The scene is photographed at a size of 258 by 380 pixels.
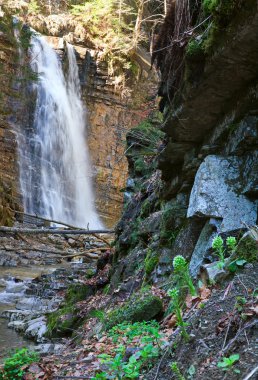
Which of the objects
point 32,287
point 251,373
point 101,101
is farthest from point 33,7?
point 251,373

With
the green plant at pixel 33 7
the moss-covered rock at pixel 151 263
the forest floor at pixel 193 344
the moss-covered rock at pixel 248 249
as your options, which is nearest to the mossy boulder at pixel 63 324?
the moss-covered rock at pixel 151 263

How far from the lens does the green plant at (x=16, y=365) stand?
3.48 m

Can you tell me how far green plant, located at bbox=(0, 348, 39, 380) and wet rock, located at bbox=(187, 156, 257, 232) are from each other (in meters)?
2.08

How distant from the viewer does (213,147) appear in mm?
4699

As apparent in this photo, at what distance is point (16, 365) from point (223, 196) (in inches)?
96.3

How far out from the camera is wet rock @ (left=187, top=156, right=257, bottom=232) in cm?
397

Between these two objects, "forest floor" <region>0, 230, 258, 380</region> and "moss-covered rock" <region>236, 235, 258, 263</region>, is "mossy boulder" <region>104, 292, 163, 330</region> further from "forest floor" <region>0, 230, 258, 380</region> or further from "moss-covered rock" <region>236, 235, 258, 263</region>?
"moss-covered rock" <region>236, 235, 258, 263</region>

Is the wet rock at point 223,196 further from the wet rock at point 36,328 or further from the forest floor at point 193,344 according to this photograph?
the wet rock at point 36,328

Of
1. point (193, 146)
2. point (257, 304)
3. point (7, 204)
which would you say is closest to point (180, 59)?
point (193, 146)

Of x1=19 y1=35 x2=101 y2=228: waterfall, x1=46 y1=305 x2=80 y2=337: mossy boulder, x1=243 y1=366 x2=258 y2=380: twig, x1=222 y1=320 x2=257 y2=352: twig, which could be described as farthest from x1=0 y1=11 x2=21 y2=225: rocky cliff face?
x1=243 y1=366 x2=258 y2=380: twig

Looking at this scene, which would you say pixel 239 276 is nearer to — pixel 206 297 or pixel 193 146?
pixel 206 297

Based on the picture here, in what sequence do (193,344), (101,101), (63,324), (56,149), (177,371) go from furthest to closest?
1. (101,101)
2. (56,149)
3. (63,324)
4. (193,344)
5. (177,371)

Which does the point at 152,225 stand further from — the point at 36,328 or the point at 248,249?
the point at 248,249

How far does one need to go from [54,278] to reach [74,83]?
1988 centimetres
